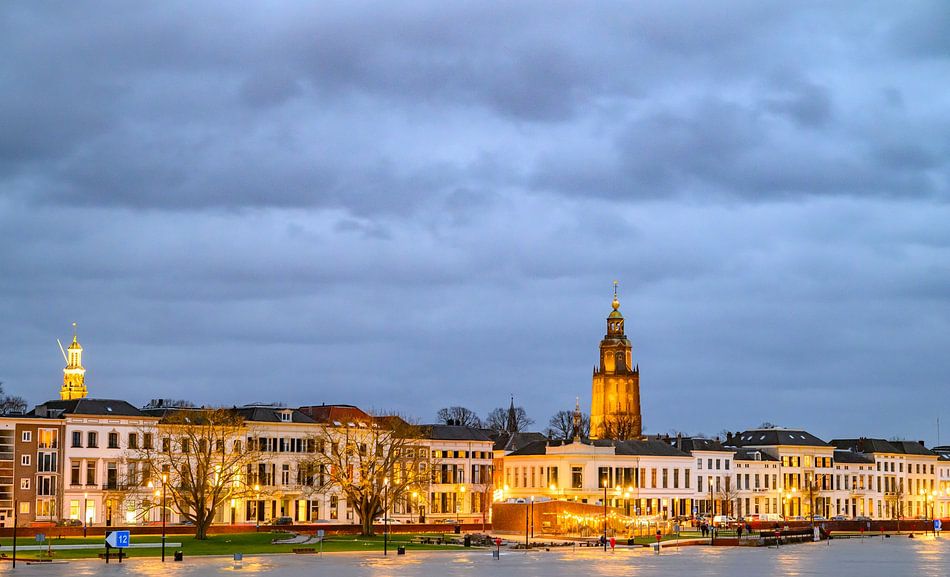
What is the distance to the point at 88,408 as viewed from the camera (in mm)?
122688

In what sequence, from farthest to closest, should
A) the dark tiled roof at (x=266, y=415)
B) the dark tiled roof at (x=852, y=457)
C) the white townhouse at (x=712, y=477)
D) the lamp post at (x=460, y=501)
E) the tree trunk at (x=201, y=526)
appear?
the dark tiled roof at (x=852, y=457) < the white townhouse at (x=712, y=477) < the lamp post at (x=460, y=501) < the dark tiled roof at (x=266, y=415) < the tree trunk at (x=201, y=526)

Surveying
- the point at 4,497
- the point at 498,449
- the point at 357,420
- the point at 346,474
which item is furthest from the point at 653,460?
the point at 4,497

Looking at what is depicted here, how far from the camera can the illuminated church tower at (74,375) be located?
179 metres

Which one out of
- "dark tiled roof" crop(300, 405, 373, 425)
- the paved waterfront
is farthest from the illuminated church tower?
the paved waterfront

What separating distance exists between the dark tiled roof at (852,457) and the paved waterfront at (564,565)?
79.3 meters

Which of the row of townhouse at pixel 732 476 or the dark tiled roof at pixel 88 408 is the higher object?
the dark tiled roof at pixel 88 408

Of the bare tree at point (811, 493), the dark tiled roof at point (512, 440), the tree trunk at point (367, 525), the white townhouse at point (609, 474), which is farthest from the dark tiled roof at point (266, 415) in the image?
the bare tree at point (811, 493)

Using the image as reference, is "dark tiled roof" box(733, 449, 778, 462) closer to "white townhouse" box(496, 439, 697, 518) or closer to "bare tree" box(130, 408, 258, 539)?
"white townhouse" box(496, 439, 697, 518)

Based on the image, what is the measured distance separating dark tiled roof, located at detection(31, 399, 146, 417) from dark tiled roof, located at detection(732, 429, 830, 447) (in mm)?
80300

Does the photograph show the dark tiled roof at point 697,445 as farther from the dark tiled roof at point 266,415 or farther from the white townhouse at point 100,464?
the white townhouse at point 100,464

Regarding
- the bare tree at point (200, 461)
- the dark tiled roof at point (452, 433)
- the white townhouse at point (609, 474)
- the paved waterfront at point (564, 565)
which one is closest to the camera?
the paved waterfront at point (564, 565)

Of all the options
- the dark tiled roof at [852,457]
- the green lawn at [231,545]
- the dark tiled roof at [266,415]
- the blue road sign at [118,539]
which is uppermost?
the dark tiled roof at [266,415]

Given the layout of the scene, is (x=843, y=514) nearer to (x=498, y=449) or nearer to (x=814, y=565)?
(x=498, y=449)

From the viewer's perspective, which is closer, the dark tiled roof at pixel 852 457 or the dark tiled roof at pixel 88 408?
the dark tiled roof at pixel 88 408
